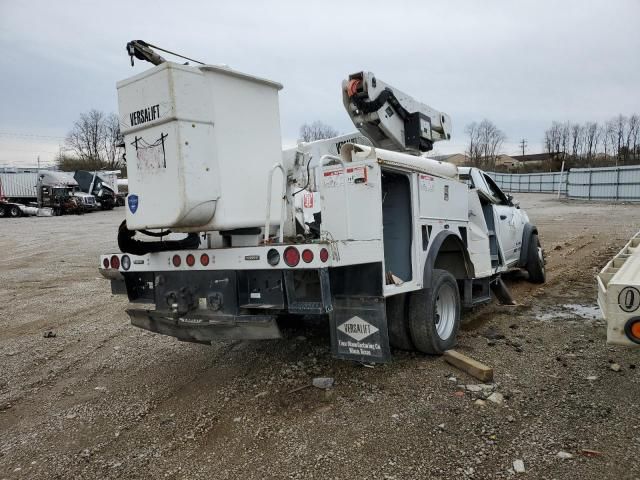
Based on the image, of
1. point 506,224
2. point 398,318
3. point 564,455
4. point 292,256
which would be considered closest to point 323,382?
point 398,318

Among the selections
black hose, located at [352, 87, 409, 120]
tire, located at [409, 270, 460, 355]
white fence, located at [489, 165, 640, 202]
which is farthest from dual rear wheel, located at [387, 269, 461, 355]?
white fence, located at [489, 165, 640, 202]

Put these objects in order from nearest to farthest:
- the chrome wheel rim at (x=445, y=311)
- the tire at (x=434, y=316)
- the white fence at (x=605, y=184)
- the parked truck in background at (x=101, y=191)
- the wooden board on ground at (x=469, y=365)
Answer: the wooden board on ground at (x=469, y=365)
the tire at (x=434, y=316)
the chrome wheel rim at (x=445, y=311)
the white fence at (x=605, y=184)
the parked truck in background at (x=101, y=191)

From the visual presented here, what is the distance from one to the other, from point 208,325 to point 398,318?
171 centimetres

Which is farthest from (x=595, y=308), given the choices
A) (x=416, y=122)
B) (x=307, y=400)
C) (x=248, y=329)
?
(x=248, y=329)

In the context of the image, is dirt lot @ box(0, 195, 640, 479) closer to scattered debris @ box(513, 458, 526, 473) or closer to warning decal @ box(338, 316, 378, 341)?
scattered debris @ box(513, 458, 526, 473)

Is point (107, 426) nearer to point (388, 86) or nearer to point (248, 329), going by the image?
point (248, 329)

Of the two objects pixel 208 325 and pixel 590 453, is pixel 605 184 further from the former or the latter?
pixel 208 325

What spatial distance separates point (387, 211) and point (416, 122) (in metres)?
1.65

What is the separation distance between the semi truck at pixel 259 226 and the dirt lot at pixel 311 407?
543mm

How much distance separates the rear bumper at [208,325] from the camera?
3791 millimetres

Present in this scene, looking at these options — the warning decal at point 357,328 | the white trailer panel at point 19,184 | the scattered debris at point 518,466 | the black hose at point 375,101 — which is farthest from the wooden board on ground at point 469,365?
the white trailer panel at point 19,184

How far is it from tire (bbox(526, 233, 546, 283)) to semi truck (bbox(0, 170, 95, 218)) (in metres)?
34.7

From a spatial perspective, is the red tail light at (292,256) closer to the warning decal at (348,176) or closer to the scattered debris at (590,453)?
the warning decal at (348,176)

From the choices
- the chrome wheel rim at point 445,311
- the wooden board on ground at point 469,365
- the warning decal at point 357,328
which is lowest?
the wooden board on ground at point 469,365
